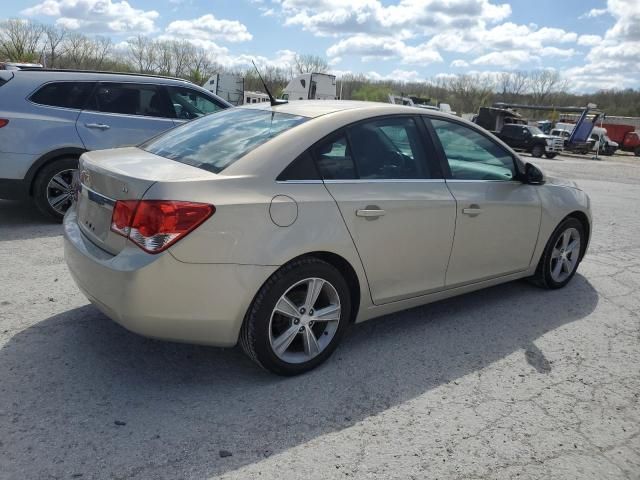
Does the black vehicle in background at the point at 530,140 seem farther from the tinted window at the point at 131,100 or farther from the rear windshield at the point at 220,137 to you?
the rear windshield at the point at 220,137

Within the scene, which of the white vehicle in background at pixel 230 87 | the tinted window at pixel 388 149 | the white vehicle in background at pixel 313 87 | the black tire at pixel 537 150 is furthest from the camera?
the white vehicle in background at pixel 230 87

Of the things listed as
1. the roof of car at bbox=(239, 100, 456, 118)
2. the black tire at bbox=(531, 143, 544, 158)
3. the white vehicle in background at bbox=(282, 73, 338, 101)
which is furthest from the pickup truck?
the roof of car at bbox=(239, 100, 456, 118)

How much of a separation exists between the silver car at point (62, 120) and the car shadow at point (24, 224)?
212 millimetres

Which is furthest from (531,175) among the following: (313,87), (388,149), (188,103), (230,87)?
(230,87)

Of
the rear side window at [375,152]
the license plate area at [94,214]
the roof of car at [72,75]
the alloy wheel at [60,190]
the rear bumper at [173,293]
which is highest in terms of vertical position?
the roof of car at [72,75]

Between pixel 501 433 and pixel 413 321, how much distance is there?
1.45m

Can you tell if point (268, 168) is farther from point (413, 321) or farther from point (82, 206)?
point (413, 321)

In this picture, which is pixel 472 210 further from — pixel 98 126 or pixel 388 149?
pixel 98 126

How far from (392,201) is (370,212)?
20 centimetres

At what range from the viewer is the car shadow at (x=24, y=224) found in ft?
19.2

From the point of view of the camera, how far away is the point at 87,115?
6.49 meters

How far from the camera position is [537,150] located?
30.8 metres

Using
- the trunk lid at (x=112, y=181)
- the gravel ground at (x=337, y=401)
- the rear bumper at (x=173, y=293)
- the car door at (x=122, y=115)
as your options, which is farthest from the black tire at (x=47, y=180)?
the rear bumper at (x=173, y=293)

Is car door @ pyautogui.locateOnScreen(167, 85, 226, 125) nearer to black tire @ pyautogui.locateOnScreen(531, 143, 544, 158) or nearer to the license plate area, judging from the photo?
the license plate area
